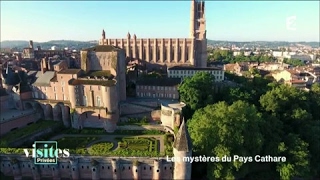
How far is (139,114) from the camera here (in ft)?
182

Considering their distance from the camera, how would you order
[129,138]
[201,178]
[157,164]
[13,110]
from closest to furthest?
1. [157,164]
2. [201,178]
3. [129,138]
4. [13,110]

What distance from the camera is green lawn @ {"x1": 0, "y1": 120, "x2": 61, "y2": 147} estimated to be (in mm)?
44781

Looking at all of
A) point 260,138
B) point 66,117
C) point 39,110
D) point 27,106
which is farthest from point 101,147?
point 260,138

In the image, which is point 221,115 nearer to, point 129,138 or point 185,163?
point 185,163

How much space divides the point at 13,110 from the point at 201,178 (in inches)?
1775

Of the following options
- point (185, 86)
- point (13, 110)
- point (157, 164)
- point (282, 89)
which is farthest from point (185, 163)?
point (13, 110)

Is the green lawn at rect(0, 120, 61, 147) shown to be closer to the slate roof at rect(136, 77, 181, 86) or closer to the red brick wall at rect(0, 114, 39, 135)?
the red brick wall at rect(0, 114, 39, 135)

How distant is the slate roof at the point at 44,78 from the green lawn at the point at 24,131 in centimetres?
900

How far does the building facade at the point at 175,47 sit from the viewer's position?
295ft

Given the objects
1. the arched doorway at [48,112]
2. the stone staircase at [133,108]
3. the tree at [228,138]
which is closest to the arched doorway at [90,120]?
the stone staircase at [133,108]

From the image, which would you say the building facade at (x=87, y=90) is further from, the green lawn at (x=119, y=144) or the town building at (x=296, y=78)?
the town building at (x=296, y=78)

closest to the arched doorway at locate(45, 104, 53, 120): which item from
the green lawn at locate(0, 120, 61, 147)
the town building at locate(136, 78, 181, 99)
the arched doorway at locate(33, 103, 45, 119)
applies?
the arched doorway at locate(33, 103, 45, 119)

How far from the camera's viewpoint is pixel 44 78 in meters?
59.8

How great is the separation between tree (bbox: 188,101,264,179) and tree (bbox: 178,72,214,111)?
1421 centimetres
